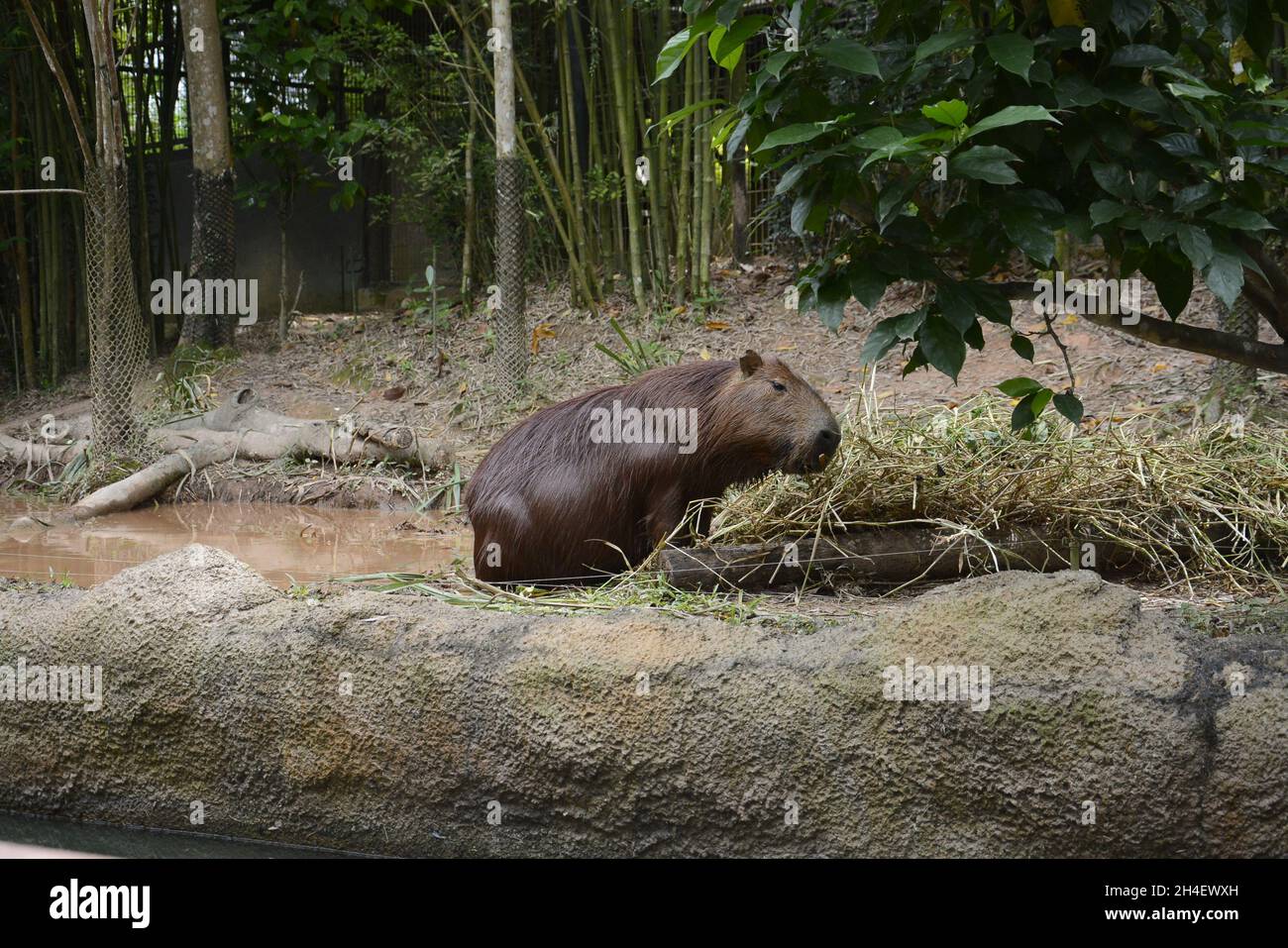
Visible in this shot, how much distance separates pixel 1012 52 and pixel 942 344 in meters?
0.62

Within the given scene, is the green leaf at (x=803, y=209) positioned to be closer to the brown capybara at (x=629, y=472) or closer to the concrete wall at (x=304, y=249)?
the brown capybara at (x=629, y=472)

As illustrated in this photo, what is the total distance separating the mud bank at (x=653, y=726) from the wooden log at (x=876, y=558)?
25.4 inches

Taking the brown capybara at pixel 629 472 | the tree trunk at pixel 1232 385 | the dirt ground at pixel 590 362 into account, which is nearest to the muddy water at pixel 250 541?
the brown capybara at pixel 629 472

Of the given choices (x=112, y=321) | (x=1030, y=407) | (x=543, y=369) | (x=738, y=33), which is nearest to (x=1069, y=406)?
(x=1030, y=407)

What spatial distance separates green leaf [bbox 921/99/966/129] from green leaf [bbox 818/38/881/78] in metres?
0.19

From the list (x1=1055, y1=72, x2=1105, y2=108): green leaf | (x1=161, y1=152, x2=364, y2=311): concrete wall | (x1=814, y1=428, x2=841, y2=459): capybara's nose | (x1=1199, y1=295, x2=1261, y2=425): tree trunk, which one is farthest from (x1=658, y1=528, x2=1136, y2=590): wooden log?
(x1=161, y1=152, x2=364, y2=311): concrete wall

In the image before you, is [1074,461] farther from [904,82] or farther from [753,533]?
[904,82]

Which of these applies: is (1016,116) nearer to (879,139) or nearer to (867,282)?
(879,139)

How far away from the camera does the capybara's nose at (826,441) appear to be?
369 cm

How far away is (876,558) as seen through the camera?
3697 mm

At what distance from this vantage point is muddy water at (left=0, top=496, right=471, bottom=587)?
4844 millimetres

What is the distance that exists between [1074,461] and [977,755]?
1675mm

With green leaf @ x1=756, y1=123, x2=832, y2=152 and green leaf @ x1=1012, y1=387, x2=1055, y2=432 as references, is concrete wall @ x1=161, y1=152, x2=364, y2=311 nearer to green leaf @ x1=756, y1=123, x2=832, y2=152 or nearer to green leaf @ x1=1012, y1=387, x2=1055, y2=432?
green leaf @ x1=1012, y1=387, x2=1055, y2=432

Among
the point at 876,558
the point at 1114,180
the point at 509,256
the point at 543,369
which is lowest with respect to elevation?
the point at 876,558
